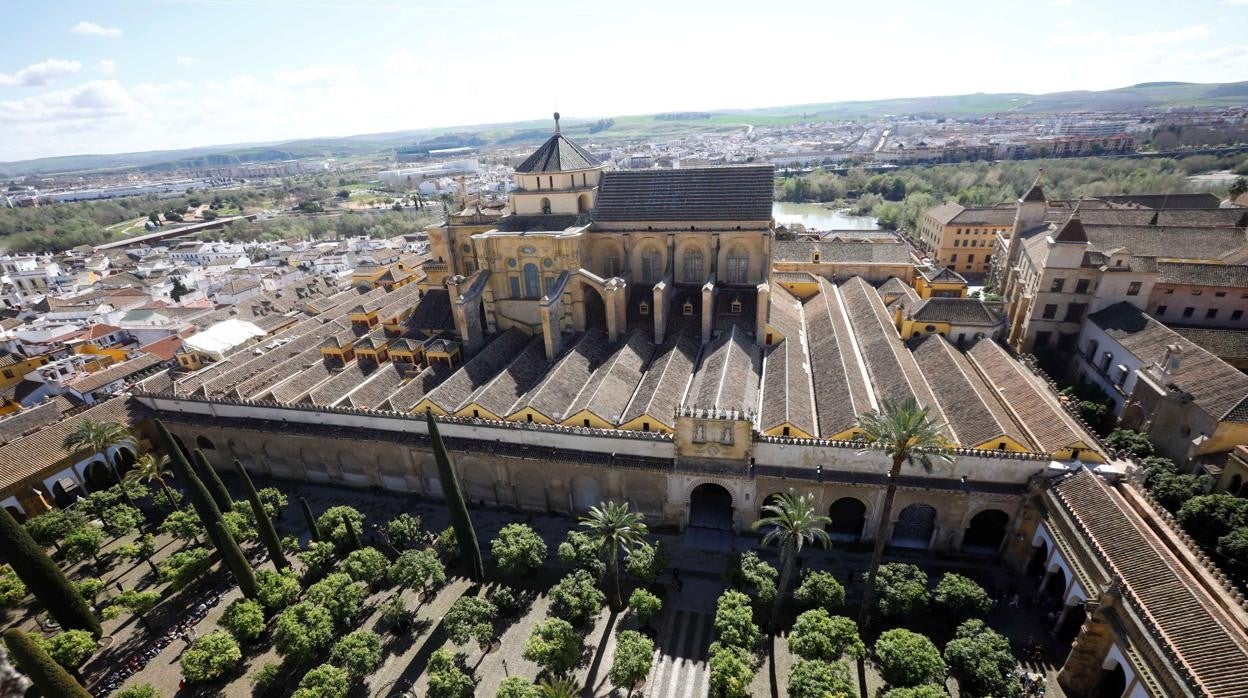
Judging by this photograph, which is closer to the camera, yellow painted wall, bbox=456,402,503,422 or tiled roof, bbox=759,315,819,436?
tiled roof, bbox=759,315,819,436

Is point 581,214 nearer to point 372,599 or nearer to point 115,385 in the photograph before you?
point 372,599

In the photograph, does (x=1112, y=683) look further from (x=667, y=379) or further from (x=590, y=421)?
(x=590, y=421)

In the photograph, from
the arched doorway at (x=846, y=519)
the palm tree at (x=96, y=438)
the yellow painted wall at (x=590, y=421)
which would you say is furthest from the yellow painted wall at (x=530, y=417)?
the palm tree at (x=96, y=438)

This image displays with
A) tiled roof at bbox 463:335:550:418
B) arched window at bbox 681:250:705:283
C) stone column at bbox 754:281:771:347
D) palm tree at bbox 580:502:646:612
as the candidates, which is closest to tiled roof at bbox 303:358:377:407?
tiled roof at bbox 463:335:550:418

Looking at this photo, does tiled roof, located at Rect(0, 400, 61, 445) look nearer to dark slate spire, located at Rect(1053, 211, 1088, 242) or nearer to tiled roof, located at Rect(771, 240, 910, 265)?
tiled roof, located at Rect(771, 240, 910, 265)

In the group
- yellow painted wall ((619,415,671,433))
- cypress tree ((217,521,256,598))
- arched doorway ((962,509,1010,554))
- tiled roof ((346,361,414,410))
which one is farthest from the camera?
tiled roof ((346,361,414,410))

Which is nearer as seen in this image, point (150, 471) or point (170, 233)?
point (150, 471)

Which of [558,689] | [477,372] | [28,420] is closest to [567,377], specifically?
[477,372]
